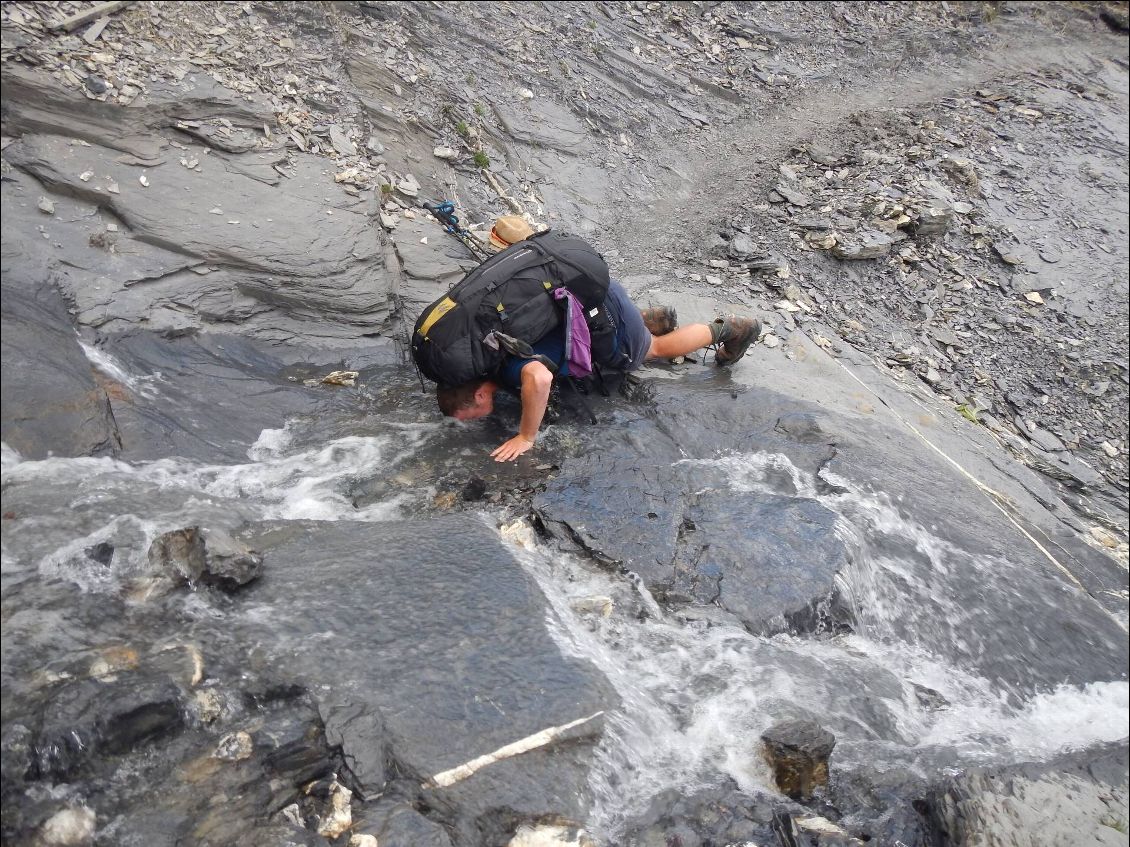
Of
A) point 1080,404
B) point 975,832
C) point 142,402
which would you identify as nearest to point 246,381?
point 142,402

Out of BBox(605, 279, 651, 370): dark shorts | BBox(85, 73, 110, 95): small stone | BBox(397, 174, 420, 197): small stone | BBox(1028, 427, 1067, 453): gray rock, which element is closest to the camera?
BBox(605, 279, 651, 370): dark shorts

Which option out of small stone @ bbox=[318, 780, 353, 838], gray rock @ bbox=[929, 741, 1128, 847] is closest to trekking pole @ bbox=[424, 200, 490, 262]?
small stone @ bbox=[318, 780, 353, 838]

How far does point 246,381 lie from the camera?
5168mm

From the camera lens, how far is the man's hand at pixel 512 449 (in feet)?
16.7

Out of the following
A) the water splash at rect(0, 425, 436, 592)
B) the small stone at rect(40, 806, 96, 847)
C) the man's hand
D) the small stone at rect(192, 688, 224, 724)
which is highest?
the man's hand

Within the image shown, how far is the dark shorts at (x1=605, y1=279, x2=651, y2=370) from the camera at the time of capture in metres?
5.34

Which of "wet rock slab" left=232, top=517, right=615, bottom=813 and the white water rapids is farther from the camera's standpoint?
the white water rapids

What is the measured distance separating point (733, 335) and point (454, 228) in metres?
2.34

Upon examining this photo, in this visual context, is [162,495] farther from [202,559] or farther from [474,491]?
[474,491]

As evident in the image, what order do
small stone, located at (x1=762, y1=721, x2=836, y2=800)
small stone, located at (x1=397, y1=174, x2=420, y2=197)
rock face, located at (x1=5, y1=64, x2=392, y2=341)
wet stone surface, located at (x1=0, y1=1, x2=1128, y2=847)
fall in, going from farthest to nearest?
small stone, located at (x1=397, y1=174, x2=420, y2=197)
rock face, located at (x1=5, y1=64, x2=392, y2=341)
small stone, located at (x1=762, y1=721, x2=836, y2=800)
wet stone surface, located at (x1=0, y1=1, x2=1128, y2=847)

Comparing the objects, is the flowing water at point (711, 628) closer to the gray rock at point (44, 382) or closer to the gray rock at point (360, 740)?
the gray rock at point (44, 382)

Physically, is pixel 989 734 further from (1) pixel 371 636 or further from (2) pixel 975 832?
(1) pixel 371 636

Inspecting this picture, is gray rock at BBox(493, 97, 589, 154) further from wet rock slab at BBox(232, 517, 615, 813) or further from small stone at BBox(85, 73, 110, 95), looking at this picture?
wet rock slab at BBox(232, 517, 615, 813)

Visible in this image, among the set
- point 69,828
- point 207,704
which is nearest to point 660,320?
point 207,704
